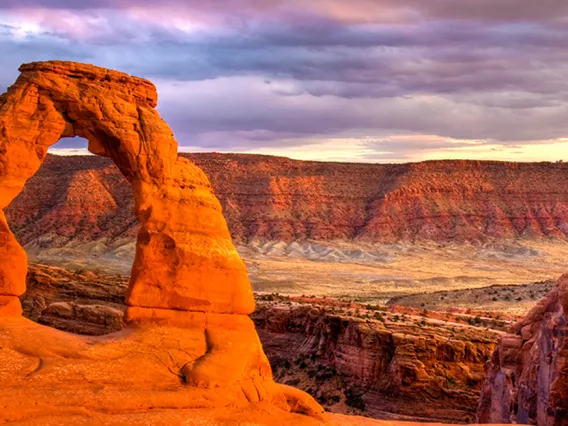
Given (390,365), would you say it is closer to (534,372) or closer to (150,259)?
(534,372)

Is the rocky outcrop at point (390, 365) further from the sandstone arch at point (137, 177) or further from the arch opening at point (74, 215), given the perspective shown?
the arch opening at point (74, 215)

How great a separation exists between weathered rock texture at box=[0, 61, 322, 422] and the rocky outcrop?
1204 centimetres

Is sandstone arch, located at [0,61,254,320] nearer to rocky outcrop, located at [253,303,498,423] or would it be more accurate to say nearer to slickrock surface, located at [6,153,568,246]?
rocky outcrop, located at [253,303,498,423]

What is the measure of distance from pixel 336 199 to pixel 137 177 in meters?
100

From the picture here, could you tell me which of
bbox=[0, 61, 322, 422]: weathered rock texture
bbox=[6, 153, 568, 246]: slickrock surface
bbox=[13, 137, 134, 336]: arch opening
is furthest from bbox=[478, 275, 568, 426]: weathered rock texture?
bbox=[6, 153, 568, 246]: slickrock surface

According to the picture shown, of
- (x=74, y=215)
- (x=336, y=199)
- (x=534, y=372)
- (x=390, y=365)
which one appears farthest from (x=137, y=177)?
(x=336, y=199)

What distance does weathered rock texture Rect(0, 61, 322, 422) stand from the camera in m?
13.5

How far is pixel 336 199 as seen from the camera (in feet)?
377

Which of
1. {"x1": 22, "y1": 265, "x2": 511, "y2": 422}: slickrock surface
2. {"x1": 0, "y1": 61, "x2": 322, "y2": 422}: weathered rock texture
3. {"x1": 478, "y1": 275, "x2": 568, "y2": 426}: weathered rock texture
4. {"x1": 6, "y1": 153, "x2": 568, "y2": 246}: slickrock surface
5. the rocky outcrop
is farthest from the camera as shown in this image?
{"x1": 6, "y1": 153, "x2": 568, "y2": 246}: slickrock surface

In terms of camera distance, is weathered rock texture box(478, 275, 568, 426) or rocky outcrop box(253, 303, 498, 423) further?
rocky outcrop box(253, 303, 498, 423)

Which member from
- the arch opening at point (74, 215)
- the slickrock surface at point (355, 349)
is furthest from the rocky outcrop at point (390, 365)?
the arch opening at point (74, 215)

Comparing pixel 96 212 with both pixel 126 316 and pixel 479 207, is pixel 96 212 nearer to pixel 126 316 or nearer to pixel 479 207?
pixel 479 207

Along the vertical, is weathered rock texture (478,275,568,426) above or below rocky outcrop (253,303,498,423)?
above

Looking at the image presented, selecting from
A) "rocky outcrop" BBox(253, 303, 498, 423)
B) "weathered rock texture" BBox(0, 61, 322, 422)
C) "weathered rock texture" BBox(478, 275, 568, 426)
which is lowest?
"rocky outcrop" BBox(253, 303, 498, 423)
